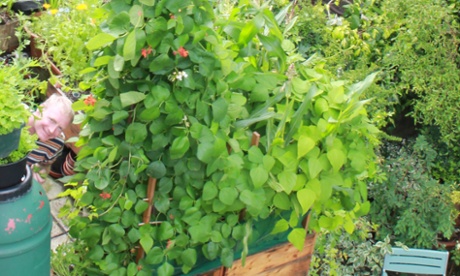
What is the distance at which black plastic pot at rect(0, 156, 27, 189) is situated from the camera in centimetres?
223

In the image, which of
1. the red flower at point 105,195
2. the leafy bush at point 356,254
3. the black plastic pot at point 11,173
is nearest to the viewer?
the black plastic pot at point 11,173

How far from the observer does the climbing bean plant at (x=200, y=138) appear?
218cm

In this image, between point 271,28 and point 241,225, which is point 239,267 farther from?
point 271,28

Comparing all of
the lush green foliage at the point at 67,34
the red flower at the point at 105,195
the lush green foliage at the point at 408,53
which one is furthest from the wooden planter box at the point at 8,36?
the red flower at the point at 105,195

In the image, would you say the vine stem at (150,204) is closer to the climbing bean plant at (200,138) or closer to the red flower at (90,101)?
the climbing bean plant at (200,138)

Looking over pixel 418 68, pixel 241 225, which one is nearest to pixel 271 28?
pixel 241 225

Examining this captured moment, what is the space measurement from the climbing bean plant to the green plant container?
25 cm

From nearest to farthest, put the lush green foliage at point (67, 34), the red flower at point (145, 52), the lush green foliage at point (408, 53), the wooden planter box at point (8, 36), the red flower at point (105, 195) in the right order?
the red flower at point (145, 52) < the red flower at point (105, 195) < the lush green foliage at point (67, 34) < the lush green foliage at point (408, 53) < the wooden planter box at point (8, 36)

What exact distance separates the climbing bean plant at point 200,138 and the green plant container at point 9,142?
247mm

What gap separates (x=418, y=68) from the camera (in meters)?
4.16

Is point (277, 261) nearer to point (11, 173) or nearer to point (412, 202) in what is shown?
point (11, 173)

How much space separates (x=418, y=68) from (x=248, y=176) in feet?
6.96

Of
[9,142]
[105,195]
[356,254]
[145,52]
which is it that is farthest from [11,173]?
[356,254]

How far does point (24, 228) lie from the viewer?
229cm
